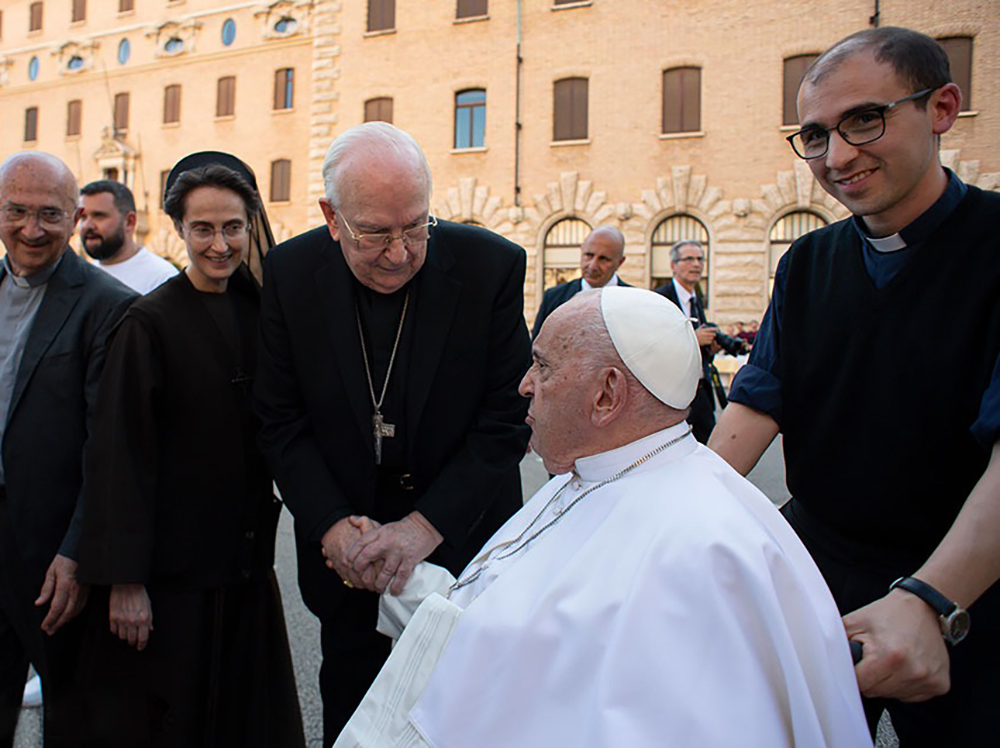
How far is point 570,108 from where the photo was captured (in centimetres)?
2009

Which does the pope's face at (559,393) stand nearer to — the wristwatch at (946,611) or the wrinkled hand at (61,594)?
the wristwatch at (946,611)

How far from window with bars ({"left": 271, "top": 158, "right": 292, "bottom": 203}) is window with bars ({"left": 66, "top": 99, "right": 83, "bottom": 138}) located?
984cm

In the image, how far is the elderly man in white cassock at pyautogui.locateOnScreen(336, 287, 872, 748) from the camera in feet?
4.76

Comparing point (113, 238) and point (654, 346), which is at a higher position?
point (113, 238)

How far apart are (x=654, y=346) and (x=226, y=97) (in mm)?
27083

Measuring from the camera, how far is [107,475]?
2.38 metres

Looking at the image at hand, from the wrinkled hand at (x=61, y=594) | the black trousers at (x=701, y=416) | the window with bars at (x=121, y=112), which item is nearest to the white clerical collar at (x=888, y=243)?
the wrinkled hand at (x=61, y=594)

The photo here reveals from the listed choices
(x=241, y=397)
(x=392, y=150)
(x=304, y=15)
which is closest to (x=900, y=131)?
(x=392, y=150)

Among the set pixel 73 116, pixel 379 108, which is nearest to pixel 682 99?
pixel 379 108

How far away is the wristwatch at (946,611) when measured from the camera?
145cm

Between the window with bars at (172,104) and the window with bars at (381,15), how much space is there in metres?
8.59

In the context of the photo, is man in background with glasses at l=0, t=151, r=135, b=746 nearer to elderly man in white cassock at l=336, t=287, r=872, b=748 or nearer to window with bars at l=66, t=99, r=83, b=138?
elderly man in white cassock at l=336, t=287, r=872, b=748

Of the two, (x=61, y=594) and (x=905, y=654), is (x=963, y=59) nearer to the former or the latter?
(x=905, y=654)

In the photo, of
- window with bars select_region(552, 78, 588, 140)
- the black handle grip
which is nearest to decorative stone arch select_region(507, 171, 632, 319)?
window with bars select_region(552, 78, 588, 140)
